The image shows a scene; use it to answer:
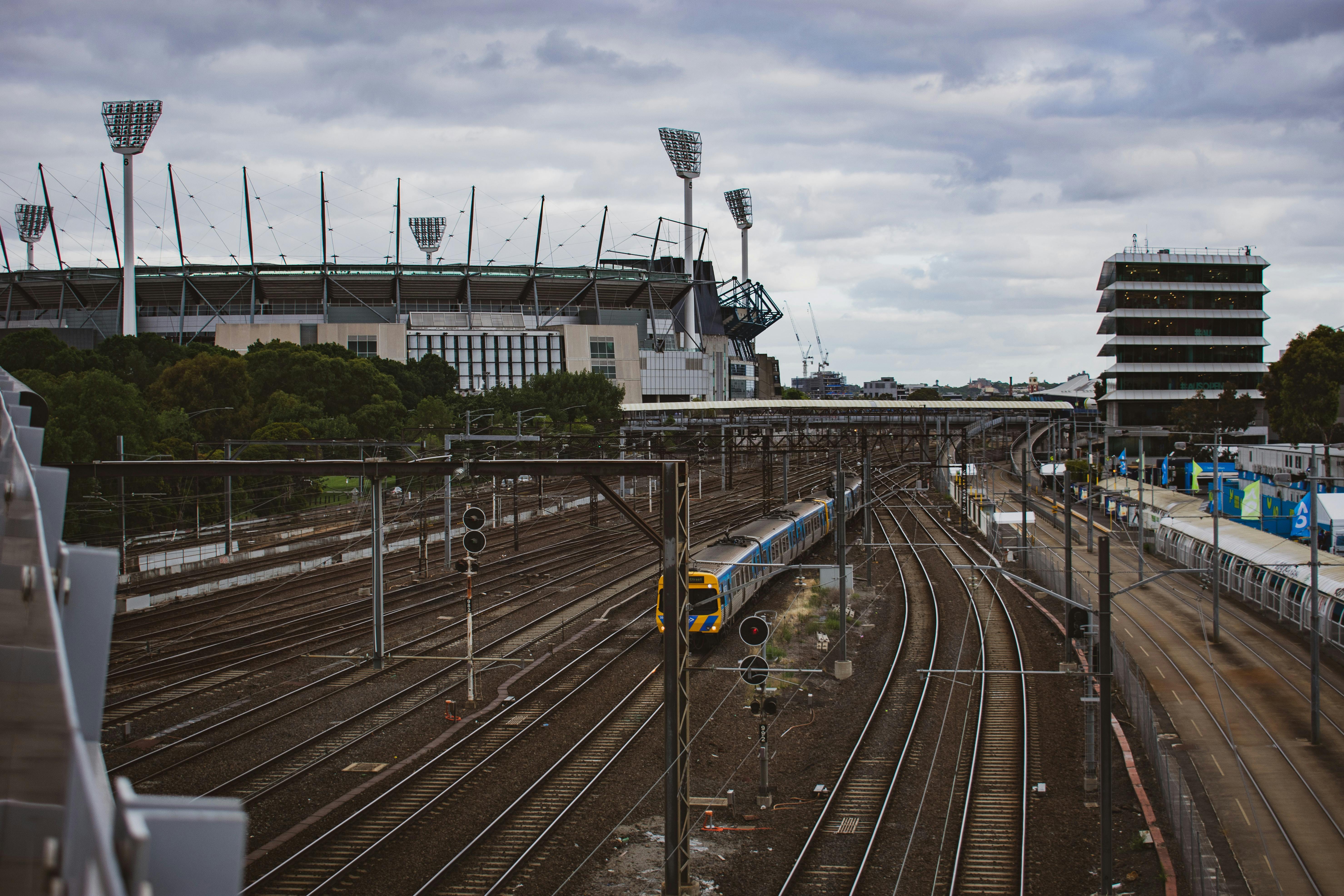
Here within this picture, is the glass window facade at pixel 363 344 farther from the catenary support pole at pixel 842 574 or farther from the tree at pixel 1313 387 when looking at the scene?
→ the catenary support pole at pixel 842 574

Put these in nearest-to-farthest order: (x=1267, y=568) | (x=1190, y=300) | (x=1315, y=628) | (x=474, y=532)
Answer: (x=474, y=532) < (x=1315, y=628) < (x=1267, y=568) < (x=1190, y=300)

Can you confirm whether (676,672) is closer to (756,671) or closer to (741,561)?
(756,671)

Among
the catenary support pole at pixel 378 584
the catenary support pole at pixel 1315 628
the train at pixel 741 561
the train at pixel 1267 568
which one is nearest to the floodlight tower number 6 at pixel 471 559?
the catenary support pole at pixel 378 584

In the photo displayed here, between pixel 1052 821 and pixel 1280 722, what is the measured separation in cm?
971

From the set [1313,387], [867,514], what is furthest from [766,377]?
[867,514]

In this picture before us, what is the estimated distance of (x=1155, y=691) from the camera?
80.7 feet

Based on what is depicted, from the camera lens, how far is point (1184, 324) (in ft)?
278

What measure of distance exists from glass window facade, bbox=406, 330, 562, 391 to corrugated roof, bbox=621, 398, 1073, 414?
1738 inches

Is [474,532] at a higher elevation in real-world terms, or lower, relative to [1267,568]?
higher

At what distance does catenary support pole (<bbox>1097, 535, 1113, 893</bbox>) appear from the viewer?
13211 millimetres

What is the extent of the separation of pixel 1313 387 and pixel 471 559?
6070cm

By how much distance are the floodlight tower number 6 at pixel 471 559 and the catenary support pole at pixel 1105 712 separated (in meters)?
→ 10.2

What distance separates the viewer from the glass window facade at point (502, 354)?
4183 inches

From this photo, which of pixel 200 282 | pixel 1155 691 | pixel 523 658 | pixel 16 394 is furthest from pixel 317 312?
pixel 16 394
